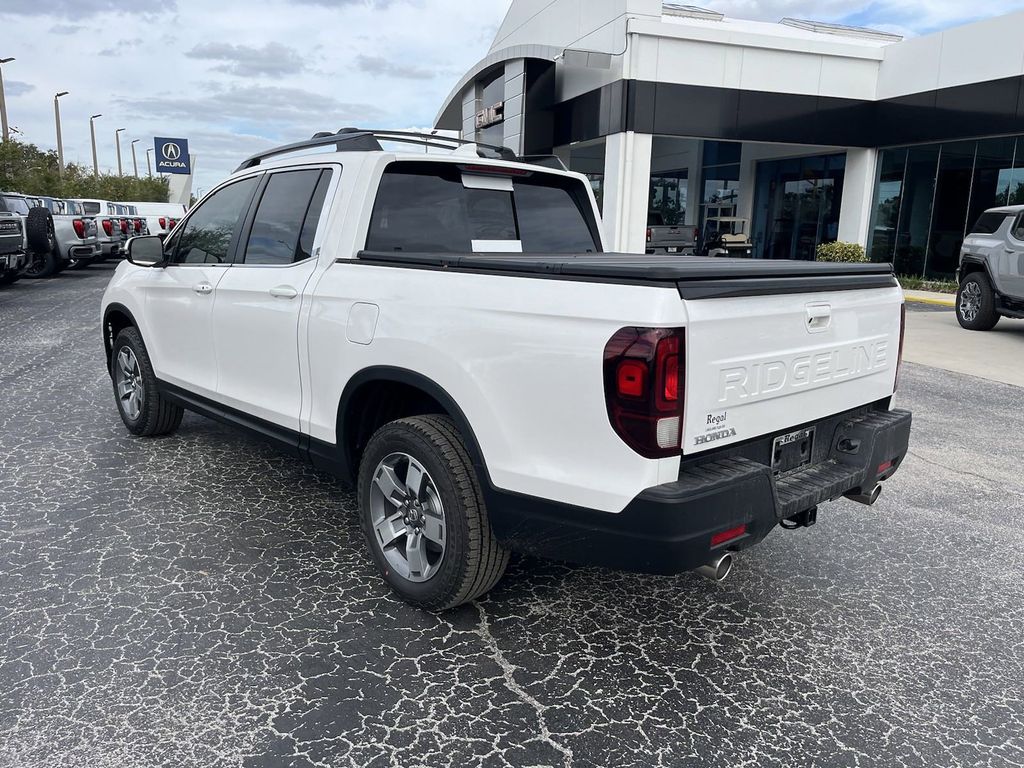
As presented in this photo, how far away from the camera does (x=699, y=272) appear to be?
2.55 meters

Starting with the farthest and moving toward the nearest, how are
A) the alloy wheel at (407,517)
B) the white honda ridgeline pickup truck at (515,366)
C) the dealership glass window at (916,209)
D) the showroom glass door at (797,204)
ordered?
the showroom glass door at (797,204) → the dealership glass window at (916,209) → the alloy wheel at (407,517) → the white honda ridgeline pickup truck at (515,366)

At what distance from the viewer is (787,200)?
25906mm

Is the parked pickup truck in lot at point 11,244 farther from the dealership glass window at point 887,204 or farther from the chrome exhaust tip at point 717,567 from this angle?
the dealership glass window at point 887,204

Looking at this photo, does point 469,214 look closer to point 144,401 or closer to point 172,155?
point 144,401

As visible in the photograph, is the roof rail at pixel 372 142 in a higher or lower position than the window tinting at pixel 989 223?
higher

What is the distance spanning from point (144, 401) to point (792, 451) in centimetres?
435

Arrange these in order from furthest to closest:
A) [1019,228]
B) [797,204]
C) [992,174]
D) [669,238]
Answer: [797,204] → [669,238] → [992,174] → [1019,228]

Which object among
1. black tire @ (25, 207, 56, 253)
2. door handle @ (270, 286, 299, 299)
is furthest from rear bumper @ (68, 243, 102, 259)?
door handle @ (270, 286, 299, 299)

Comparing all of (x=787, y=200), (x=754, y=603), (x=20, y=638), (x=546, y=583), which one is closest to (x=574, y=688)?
(x=546, y=583)

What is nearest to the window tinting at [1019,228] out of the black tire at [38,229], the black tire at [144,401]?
the black tire at [144,401]

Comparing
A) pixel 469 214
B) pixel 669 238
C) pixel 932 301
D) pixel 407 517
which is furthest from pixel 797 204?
pixel 407 517

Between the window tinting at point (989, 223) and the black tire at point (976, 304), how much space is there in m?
0.64

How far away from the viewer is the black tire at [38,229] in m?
16.2

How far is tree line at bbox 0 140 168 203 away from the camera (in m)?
24.2
